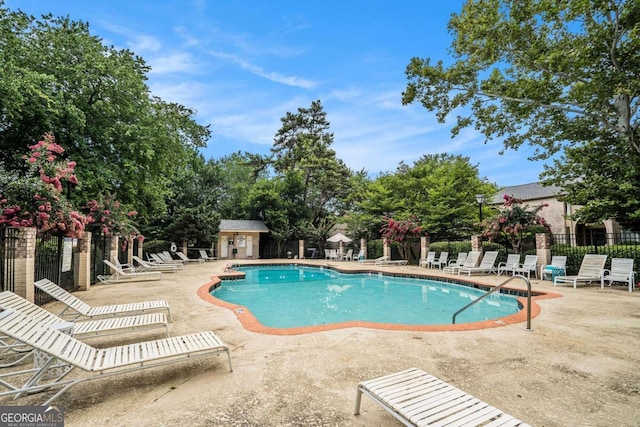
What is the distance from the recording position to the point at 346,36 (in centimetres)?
1236

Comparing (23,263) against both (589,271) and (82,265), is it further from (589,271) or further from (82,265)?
(589,271)

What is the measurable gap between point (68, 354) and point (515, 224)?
1367cm

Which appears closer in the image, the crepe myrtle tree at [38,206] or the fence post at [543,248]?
the crepe myrtle tree at [38,206]

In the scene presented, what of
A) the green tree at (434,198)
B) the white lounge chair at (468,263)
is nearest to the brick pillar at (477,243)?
the white lounge chair at (468,263)

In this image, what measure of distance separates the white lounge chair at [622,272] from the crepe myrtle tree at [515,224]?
2788 millimetres

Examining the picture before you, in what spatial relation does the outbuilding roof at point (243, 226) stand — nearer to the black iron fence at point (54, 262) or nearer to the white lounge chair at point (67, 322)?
the black iron fence at point (54, 262)

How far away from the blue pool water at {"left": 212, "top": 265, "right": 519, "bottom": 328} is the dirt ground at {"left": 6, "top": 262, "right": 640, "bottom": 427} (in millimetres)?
2377

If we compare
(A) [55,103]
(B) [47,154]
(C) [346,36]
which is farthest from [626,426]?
(A) [55,103]

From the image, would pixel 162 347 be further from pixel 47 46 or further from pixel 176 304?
pixel 47 46

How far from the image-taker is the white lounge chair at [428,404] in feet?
6.62

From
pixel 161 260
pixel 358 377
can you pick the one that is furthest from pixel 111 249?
pixel 358 377

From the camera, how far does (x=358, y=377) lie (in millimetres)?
3246

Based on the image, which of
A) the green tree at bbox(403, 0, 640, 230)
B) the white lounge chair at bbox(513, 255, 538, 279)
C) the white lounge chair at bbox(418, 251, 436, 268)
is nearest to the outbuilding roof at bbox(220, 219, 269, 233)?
the white lounge chair at bbox(418, 251, 436, 268)

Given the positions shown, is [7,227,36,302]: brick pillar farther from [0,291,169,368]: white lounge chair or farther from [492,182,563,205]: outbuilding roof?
[492,182,563,205]: outbuilding roof
